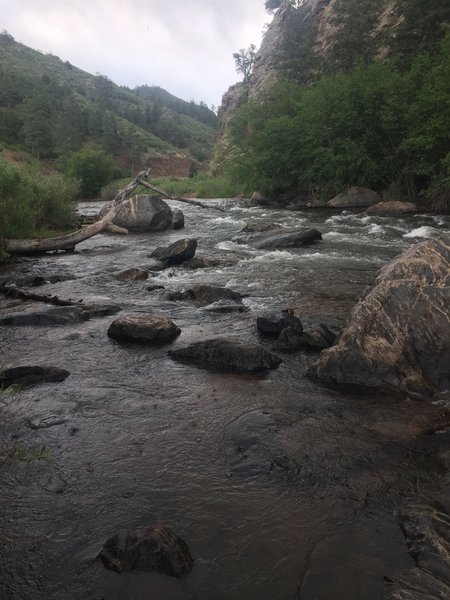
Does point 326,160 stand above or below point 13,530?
above

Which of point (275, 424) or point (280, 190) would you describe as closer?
point (275, 424)

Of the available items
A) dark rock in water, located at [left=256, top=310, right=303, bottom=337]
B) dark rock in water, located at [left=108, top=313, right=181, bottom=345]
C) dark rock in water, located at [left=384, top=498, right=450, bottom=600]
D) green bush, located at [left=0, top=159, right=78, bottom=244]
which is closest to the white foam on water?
dark rock in water, located at [left=256, top=310, right=303, bottom=337]

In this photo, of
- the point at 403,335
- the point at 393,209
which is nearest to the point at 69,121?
the point at 393,209

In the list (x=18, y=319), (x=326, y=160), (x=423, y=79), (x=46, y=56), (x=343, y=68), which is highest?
(x=46, y=56)

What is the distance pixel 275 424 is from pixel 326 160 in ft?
113

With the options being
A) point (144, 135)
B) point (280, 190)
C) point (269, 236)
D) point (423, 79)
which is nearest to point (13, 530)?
point (269, 236)

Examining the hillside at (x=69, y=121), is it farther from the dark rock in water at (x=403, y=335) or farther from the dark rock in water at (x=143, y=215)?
the dark rock in water at (x=403, y=335)

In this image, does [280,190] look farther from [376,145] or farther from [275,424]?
[275,424]

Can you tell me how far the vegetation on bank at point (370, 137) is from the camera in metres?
29.1

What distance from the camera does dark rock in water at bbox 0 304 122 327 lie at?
10.1m

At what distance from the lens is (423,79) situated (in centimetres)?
3166

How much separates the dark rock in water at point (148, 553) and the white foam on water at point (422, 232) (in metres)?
19.5

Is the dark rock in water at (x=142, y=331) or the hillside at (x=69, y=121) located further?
the hillside at (x=69, y=121)

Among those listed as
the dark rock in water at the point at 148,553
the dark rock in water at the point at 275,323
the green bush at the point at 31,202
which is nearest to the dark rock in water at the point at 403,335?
the dark rock in water at the point at 275,323
